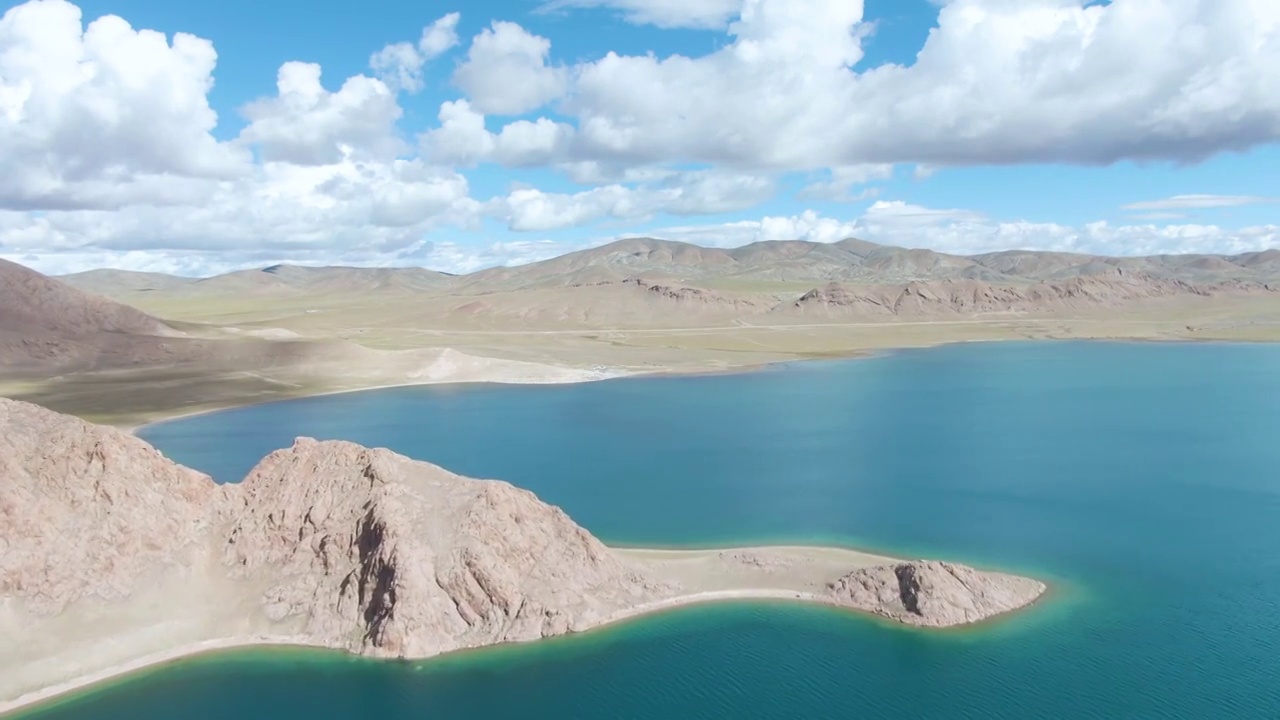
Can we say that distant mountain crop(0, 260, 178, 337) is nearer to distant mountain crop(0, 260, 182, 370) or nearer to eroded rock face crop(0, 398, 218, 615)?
distant mountain crop(0, 260, 182, 370)

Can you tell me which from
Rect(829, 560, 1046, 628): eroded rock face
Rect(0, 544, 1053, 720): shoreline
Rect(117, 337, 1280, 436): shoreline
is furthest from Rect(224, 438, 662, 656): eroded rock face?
Rect(117, 337, 1280, 436): shoreline

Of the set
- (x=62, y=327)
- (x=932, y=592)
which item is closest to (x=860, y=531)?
(x=932, y=592)

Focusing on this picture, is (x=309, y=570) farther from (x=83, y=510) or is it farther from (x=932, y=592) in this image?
(x=932, y=592)

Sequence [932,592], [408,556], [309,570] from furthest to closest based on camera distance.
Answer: [309,570] → [932,592] → [408,556]

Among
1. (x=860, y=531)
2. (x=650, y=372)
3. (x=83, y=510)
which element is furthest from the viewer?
(x=650, y=372)

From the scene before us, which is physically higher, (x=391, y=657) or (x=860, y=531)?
(x=860, y=531)

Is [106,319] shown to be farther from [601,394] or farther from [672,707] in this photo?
[672,707]

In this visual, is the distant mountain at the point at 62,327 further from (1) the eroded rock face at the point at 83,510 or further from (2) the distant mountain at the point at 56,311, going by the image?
(1) the eroded rock face at the point at 83,510
